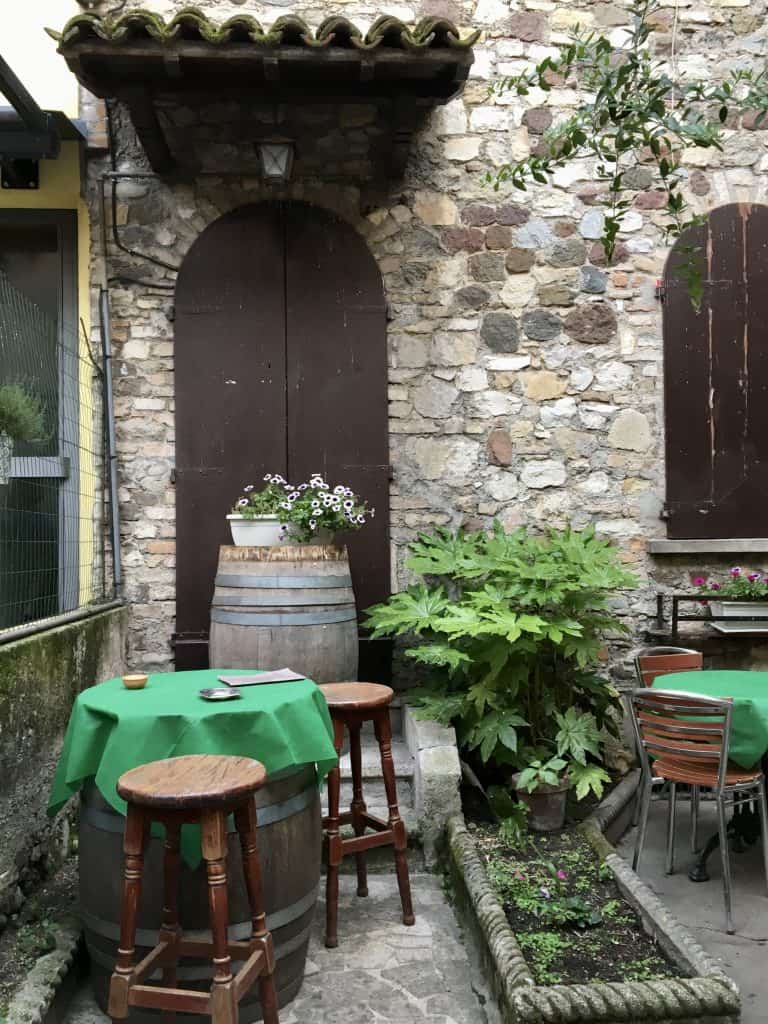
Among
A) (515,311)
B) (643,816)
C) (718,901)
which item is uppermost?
(515,311)

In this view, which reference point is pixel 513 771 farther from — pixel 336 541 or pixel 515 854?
pixel 336 541

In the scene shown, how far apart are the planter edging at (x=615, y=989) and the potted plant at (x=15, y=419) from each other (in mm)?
2296

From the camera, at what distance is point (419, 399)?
5.18 metres

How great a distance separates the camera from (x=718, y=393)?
528 cm

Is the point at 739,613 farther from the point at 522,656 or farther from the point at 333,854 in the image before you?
the point at 333,854

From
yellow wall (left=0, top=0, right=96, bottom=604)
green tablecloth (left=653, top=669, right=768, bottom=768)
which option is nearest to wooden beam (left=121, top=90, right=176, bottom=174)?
yellow wall (left=0, top=0, right=96, bottom=604)

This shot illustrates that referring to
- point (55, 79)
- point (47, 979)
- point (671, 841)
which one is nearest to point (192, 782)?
point (47, 979)

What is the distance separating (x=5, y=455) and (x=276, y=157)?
7.48 ft

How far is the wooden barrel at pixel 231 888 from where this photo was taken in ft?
8.14

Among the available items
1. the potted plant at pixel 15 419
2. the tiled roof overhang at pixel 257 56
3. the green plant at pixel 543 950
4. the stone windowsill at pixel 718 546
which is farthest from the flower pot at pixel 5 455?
the stone windowsill at pixel 718 546

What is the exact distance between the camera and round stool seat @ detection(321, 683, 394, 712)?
308 cm

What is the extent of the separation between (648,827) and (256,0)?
499cm

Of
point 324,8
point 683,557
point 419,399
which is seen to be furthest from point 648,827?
point 324,8

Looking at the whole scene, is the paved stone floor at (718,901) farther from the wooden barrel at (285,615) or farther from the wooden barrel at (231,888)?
the wooden barrel at (285,615)
